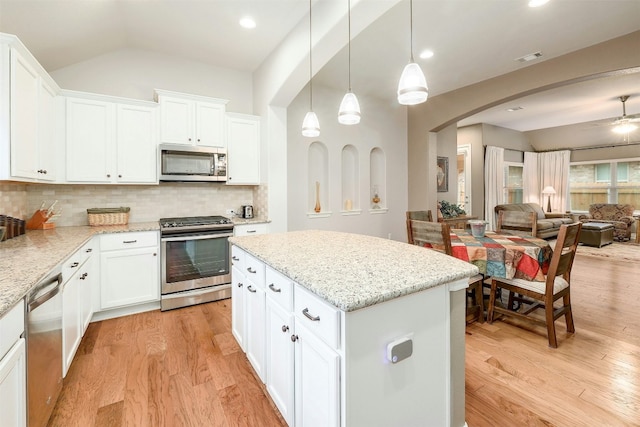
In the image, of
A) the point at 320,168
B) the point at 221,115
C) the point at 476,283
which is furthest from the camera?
the point at 320,168

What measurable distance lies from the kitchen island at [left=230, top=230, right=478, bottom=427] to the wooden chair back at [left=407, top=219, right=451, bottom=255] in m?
0.95

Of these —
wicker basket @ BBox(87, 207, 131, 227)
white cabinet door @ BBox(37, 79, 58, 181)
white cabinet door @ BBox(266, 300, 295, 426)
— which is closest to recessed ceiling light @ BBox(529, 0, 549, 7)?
white cabinet door @ BBox(266, 300, 295, 426)

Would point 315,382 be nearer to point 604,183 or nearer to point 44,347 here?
point 44,347

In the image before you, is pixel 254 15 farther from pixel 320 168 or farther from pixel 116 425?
pixel 116 425

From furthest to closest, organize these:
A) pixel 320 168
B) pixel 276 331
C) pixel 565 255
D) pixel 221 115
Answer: pixel 320 168, pixel 221 115, pixel 565 255, pixel 276 331

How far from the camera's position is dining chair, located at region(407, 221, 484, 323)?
8.40 ft

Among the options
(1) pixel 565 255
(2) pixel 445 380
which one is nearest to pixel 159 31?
(2) pixel 445 380

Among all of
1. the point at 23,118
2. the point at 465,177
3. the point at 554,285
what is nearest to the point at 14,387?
the point at 23,118

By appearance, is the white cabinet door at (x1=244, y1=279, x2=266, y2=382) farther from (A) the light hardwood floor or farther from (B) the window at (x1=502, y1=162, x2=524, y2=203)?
(B) the window at (x1=502, y1=162, x2=524, y2=203)

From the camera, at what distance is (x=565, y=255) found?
2354mm

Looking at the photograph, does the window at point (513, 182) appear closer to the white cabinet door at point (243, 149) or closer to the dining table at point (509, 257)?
the dining table at point (509, 257)

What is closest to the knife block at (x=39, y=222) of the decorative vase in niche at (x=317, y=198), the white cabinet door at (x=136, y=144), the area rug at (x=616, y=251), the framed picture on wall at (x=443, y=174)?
the white cabinet door at (x=136, y=144)

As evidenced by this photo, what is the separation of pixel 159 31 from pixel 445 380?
3953 millimetres

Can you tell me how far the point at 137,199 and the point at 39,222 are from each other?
0.91 meters
